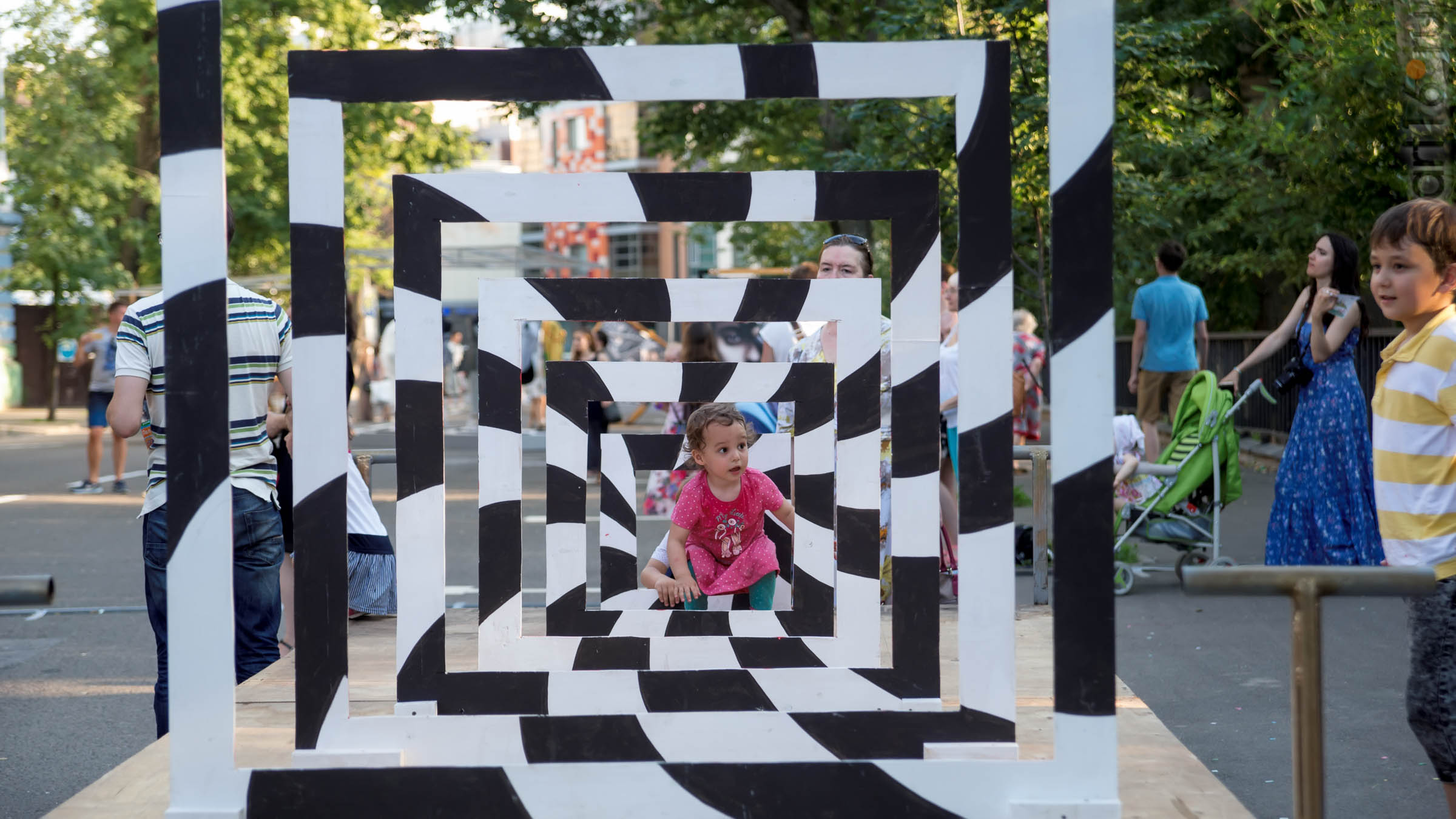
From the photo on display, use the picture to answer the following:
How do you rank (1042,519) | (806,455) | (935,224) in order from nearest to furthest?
(935,224) → (806,455) → (1042,519)

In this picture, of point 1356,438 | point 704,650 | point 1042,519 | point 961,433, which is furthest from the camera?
point 1356,438

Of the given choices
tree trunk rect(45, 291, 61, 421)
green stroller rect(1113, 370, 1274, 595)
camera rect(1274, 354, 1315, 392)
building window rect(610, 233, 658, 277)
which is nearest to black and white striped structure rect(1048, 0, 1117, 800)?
camera rect(1274, 354, 1315, 392)

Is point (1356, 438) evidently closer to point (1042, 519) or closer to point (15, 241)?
point (1042, 519)

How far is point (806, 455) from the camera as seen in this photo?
3859 millimetres

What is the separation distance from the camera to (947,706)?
10.6 ft

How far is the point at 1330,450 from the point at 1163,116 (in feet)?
13.0

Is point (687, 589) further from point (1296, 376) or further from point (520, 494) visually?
point (1296, 376)

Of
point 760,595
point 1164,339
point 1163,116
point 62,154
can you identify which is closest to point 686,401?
point 760,595

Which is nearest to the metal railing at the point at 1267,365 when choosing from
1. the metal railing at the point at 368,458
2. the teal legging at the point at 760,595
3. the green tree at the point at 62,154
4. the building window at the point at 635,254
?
the teal legging at the point at 760,595

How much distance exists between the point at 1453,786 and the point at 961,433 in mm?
1693

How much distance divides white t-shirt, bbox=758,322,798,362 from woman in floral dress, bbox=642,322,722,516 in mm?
277

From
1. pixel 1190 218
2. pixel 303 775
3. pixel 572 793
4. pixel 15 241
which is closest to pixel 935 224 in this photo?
pixel 572 793

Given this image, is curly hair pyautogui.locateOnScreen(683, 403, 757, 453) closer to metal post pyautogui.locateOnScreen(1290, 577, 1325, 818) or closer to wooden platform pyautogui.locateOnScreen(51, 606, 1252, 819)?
wooden platform pyautogui.locateOnScreen(51, 606, 1252, 819)

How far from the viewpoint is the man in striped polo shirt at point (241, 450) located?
13.3 feet
